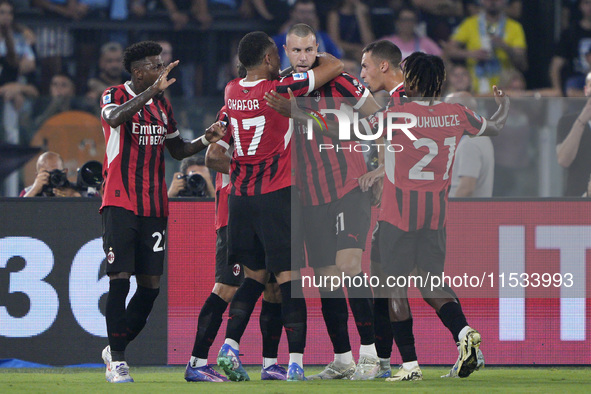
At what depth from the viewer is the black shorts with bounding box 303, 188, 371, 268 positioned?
17.4 feet

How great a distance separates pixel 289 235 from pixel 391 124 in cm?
86

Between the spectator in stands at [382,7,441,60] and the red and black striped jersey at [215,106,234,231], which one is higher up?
the spectator in stands at [382,7,441,60]

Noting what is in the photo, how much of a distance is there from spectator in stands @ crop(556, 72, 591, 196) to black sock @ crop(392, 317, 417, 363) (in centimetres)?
247

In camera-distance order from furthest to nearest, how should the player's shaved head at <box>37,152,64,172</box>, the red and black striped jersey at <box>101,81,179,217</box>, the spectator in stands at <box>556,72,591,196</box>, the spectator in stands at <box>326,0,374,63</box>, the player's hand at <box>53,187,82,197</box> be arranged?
the spectator in stands at <box>326,0,374,63</box> → the player's shaved head at <box>37,152,64,172</box> → the player's hand at <box>53,187,82,197</box> → the spectator in stands at <box>556,72,591,196</box> → the red and black striped jersey at <box>101,81,179,217</box>

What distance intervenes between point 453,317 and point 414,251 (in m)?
0.43

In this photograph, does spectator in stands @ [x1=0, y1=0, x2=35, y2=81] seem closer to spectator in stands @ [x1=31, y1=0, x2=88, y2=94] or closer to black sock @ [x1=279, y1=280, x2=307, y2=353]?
spectator in stands @ [x1=31, y1=0, x2=88, y2=94]

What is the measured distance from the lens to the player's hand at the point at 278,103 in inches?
197

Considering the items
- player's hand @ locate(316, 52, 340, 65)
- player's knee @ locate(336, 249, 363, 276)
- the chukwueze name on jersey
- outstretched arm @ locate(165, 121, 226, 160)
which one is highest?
player's hand @ locate(316, 52, 340, 65)

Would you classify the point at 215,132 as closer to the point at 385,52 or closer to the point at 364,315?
the point at 385,52

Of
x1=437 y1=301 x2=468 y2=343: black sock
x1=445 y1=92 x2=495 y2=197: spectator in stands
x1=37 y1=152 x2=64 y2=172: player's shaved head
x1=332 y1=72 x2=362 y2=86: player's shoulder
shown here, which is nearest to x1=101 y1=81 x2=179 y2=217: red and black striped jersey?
x1=332 y1=72 x2=362 y2=86: player's shoulder

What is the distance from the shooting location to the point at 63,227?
667cm

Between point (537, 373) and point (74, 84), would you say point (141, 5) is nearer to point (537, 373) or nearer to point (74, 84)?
point (74, 84)

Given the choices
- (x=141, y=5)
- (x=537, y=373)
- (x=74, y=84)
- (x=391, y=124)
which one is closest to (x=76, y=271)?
(x=391, y=124)

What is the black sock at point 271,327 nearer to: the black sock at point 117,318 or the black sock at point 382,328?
the black sock at point 382,328
